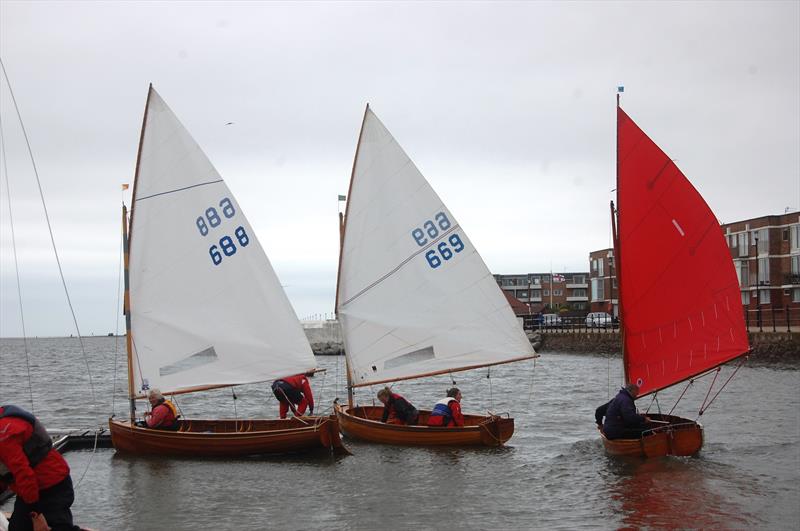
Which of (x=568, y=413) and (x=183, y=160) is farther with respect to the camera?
(x=568, y=413)

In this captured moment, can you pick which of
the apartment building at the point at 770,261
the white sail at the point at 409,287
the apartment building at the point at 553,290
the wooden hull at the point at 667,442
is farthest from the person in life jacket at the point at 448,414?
the apartment building at the point at 553,290

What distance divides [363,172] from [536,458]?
27.7ft

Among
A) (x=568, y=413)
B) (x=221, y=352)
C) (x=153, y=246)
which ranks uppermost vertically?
(x=153, y=246)

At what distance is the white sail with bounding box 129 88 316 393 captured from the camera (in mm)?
19516

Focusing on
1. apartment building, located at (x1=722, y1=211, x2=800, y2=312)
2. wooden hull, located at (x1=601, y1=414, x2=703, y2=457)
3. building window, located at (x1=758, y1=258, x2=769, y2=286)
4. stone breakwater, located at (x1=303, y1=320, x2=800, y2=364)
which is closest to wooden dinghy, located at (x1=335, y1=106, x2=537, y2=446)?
wooden hull, located at (x1=601, y1=414, x2=703, y2=457)

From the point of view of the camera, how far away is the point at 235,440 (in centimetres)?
1859

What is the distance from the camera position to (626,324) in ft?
65.7

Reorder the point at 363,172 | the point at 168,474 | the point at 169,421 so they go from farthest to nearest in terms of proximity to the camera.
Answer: the point at 363,172 < the point at 169,421 < the point at 168,474

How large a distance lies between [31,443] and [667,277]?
15.2 m

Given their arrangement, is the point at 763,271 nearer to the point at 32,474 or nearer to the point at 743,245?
the point at 743,245

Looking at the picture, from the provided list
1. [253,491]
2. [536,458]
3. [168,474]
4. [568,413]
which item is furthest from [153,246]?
[568,413]

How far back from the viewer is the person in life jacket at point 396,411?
20.7m

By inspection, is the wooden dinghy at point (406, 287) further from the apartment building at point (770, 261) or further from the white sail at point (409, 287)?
the apartment building at point (770, 261)

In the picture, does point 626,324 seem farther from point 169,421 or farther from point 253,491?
point 169,421
